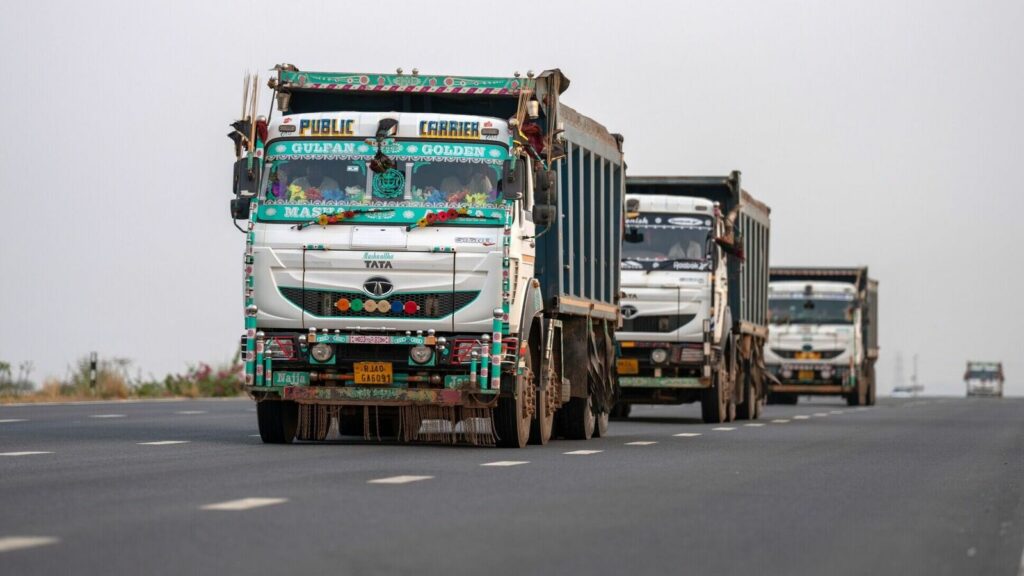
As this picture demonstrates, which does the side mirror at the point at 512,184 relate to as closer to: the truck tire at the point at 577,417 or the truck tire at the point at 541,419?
the truck tire at the point at 541,419

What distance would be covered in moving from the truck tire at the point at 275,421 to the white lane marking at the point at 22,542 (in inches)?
397

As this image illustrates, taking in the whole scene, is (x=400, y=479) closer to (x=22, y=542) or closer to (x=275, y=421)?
(x=22, y=542)

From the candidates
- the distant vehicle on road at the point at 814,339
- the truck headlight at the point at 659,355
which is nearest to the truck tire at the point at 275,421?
the truck headlight at the point at 659,355

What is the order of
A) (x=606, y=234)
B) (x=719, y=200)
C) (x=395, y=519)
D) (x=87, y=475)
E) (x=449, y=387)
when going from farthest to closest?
(x=719, y=200) → (x=606, y=234) → (x=449, y=387) → (x=87, y=475) → (x=395, y=519)

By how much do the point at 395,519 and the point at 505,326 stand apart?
8053mm

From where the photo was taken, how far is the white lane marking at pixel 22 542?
893 cm

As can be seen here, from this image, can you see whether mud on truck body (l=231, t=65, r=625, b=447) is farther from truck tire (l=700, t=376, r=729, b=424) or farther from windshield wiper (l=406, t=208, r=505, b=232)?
truck tire (l=700, t=376, r=729, b=424)

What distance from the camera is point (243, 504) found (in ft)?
37.0

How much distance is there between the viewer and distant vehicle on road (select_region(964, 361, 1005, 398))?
355ft

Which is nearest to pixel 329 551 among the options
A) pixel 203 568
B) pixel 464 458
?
pixel 203 568

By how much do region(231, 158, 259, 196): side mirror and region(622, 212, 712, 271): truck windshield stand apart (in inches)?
472

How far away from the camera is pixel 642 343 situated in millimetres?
30281

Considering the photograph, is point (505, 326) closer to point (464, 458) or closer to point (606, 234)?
point (464, 458)

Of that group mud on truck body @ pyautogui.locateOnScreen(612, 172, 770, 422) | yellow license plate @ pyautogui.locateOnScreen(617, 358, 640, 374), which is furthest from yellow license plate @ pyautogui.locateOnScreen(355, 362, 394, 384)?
yellow license plate @ pyautogui.locateOnScreen(617, 358, 640, 374)
